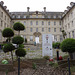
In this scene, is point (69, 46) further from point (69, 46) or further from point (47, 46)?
point (47, 46)

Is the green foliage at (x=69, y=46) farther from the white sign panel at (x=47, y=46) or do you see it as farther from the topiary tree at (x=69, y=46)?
the white sign panel at (x=47, y=46)

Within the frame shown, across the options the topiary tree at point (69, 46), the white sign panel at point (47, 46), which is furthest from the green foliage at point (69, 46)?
the white sign panel at point (47, 46)

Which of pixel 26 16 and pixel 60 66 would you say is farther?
pixel 26 16

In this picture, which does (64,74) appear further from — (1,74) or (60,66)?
(1,74)

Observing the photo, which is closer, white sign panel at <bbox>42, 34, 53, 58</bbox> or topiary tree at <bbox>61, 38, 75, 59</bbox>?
topiary tree at <bbox>61, 38, 75, 59</bbox>

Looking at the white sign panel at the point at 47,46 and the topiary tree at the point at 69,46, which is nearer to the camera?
the topiary tree at the point at 69,46

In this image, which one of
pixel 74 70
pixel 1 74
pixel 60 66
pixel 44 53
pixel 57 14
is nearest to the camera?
pixel 1 74

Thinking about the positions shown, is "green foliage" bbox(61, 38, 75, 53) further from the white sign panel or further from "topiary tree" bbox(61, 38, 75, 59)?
the white sign panel

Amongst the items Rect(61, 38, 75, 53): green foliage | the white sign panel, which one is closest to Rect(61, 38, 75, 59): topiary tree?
Rect(61, 38, 75, 53): green foliage

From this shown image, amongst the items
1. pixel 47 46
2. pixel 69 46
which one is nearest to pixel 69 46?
pixel 69 46

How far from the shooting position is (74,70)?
4742mm

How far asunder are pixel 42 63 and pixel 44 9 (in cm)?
3266

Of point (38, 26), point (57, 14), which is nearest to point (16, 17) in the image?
point (38, 26)

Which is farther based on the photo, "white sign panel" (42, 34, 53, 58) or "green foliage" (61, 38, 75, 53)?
"white sign panel" (42, 34, 53, 58)
